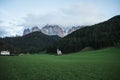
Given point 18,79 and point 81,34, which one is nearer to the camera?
point 18,79

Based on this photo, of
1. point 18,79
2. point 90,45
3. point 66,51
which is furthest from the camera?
point 66,51

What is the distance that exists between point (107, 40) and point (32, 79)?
115614 mm

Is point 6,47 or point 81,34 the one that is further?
point 81,34

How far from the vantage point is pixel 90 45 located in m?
142

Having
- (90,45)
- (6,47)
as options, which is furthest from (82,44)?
(6,47)

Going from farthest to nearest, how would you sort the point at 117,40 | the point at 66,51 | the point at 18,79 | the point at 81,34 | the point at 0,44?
the point at 81,34 → the point at 0,44 → the point at 66,51 → the point at 117,40 → the point at 18,79

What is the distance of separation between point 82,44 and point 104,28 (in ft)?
120

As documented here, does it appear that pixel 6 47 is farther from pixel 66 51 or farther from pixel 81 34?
pixel 81 34

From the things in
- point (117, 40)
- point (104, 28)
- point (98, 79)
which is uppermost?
point (104, 28)

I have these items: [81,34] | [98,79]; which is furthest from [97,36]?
[98,79]

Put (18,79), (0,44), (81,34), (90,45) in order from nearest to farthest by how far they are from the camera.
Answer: (18,79)
(90,45)
(0,44)
(81,34)

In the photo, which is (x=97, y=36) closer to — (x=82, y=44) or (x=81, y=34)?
(x=82, y=44)

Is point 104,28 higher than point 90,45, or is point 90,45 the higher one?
point 104,28

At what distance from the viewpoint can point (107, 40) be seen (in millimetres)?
129625
